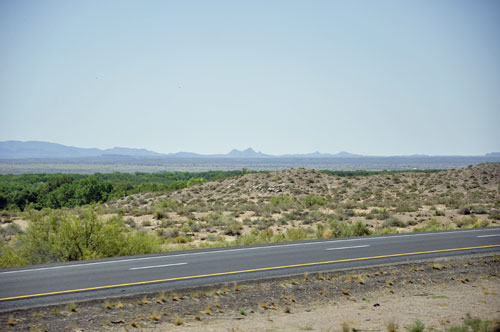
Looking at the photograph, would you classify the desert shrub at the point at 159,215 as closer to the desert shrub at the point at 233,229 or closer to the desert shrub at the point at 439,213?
the desert shrub at the point at 233,229

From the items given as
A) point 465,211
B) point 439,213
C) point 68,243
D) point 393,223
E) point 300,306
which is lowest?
point 393,223

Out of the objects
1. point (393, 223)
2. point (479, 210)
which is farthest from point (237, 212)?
point (479, 210)

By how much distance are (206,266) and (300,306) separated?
392 cm

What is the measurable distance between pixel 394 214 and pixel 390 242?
16234mm

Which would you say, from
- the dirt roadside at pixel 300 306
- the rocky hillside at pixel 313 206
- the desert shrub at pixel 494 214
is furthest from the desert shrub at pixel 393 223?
the dirt roadside at pixel 300 306

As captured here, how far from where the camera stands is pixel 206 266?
576 inches

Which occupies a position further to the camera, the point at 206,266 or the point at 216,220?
the point at 216,220

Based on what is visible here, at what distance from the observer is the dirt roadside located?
33.0 ft

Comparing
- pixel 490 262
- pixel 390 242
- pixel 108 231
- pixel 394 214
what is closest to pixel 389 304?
pixel 490 262

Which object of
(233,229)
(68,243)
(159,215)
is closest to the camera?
(68,243)

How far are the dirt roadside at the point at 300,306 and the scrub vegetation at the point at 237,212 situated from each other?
22.1 ft

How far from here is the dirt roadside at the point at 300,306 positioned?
10.1 m

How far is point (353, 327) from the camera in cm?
1007

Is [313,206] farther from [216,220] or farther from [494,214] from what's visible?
[494,214]
